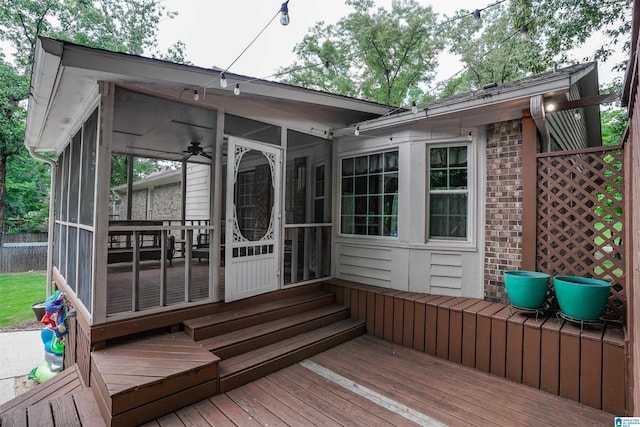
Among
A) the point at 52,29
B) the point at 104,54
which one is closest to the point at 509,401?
the point at 104,54

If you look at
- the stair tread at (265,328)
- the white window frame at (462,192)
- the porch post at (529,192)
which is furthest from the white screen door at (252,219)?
the porch post at (529,192)

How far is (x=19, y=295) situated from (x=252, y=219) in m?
8.67

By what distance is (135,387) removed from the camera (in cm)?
229

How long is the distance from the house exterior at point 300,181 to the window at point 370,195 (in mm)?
19

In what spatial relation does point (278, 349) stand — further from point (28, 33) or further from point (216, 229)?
point (28, 33)

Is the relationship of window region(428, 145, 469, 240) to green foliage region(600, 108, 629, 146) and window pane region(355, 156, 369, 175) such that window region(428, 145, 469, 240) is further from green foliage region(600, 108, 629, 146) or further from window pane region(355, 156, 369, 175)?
green foliage region(600, 108, 629, 146)

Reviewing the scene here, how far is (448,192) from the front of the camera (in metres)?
4.10

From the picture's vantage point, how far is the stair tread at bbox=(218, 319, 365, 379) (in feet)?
9.71

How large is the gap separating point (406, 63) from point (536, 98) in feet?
37.9

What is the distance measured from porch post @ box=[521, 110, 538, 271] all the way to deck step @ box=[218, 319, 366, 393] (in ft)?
6.97

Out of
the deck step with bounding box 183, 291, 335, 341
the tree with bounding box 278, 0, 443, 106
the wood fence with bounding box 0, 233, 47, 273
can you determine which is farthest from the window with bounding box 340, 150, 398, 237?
the wood fence with bounding box 0, 233, 47, 273

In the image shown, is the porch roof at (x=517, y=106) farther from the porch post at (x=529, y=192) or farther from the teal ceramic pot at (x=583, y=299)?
the teal ceramic pot at (x=583, y=299)

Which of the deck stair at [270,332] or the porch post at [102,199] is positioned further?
the deck stair at [270,332]

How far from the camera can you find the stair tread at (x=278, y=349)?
2960 mm
